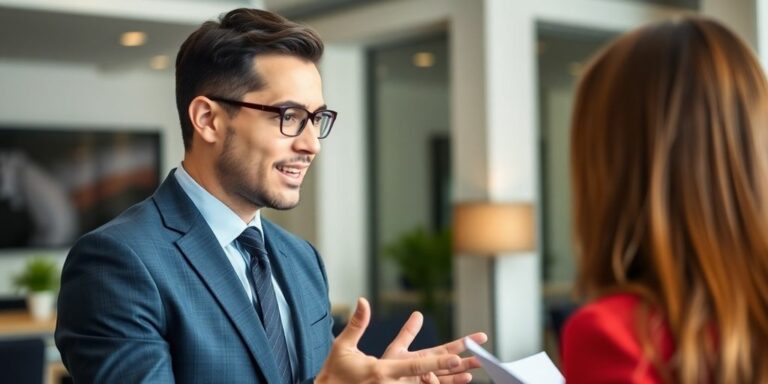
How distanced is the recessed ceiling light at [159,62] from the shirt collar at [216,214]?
6.55 m

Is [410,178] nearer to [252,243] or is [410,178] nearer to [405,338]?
[252,243]

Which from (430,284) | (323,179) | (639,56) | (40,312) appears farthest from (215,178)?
(323,179)

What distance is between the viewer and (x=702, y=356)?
1.03 metres

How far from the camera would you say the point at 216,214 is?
2018mm

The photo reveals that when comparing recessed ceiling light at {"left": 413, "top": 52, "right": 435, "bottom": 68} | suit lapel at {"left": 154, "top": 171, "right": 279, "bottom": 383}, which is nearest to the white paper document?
suit lapel at {"left": 154, "top": 171, "right": 279, "bottom": 383}

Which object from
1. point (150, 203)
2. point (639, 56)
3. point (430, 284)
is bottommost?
point (430, 284)

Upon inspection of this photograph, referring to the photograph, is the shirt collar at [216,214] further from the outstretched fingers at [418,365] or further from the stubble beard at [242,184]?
the outstretched fingers at [418,365]

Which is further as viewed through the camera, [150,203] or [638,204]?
[150,203]

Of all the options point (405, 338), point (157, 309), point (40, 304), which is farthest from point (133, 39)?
point (405, 338)

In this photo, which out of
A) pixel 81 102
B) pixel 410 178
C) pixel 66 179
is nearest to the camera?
pixel 410 178

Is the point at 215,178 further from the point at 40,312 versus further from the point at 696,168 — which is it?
the point at 40,312

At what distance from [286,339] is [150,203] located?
0.36 metres

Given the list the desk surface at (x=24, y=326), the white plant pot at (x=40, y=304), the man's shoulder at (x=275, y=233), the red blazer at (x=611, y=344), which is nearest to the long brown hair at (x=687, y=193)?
the red blazer at (x=611, y=344)

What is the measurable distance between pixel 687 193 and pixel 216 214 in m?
1.14
